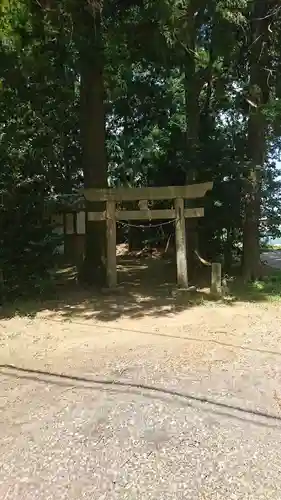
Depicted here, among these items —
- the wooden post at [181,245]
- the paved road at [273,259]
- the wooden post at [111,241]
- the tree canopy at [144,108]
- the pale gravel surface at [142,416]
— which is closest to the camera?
the pale gravel surface at [142,416]

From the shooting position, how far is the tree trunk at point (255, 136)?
9.55 metres

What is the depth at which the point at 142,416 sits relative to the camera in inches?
144

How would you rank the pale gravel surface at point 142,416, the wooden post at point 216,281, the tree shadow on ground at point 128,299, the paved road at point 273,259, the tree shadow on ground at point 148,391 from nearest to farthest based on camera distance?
the pale gravel surface at point 142,416 < the tree shadow on ground at point 148,391 < the tree shadow on ground at point 128,299 < the wooden post at point 216,281 < the paved road at point 273,259

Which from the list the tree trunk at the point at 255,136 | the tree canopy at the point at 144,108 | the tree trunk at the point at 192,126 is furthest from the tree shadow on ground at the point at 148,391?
the tree trunk at the point at 255,136

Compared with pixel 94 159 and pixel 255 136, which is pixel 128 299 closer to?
pixel 94 159

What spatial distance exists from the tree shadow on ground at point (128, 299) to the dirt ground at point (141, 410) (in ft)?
2.13

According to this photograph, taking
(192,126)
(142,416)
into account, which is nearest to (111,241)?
(192,126)

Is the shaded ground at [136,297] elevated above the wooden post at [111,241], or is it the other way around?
the wooden post at [111,241]

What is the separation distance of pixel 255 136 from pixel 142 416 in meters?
7.75

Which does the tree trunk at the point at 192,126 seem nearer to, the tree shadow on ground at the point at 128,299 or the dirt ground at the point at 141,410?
the tree shadow on ground at the point at 128,299

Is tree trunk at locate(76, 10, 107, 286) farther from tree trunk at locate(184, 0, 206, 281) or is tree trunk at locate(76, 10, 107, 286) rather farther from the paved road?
the paved road

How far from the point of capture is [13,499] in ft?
8.68

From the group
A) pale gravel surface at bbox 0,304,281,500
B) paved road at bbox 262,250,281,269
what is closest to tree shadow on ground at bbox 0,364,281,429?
Answer: pale gravel surface at bbox 0,304,281,500

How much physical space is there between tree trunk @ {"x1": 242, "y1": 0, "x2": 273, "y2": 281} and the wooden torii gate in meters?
1.78
